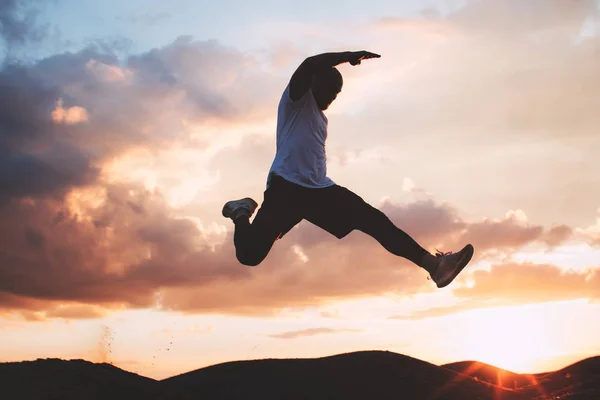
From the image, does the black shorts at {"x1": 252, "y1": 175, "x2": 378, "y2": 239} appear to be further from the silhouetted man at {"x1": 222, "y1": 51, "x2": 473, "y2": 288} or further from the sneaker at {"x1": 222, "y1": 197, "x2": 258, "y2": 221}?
the sneaker at {"x1": 222, "y1": 197, "x2": 258, "y2": 221}

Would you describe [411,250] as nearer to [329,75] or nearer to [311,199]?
[311,199]

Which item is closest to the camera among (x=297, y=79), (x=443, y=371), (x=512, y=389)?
(x=297, y=79)

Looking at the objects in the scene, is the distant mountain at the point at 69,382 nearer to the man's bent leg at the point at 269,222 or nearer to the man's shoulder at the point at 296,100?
the man's bent leg at the point at 269,222

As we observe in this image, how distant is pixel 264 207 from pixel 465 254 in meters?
2.19

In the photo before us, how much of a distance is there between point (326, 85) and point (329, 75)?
109mm

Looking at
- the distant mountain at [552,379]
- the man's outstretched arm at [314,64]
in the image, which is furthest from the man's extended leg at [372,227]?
the distant mountain at [552,379]

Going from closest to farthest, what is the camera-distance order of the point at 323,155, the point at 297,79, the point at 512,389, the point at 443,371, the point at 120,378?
the point at 297,79, the point at 323,155, the point at 120,378, the point at 512,389, the point at 443,371

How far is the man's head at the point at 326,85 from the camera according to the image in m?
6.36

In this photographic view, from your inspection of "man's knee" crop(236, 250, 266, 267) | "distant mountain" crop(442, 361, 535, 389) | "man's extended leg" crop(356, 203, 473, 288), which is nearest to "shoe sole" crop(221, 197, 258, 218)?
"man's knee" crop(236, 250, 266, 267)

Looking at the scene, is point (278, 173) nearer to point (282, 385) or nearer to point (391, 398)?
point (391, 398)

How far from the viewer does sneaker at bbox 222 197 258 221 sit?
713 centimetres

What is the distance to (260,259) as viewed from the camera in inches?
263

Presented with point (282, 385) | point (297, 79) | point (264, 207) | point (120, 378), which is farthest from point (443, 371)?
point (297, 79)

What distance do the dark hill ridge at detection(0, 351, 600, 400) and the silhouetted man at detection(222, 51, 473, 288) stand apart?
352 centimetres
